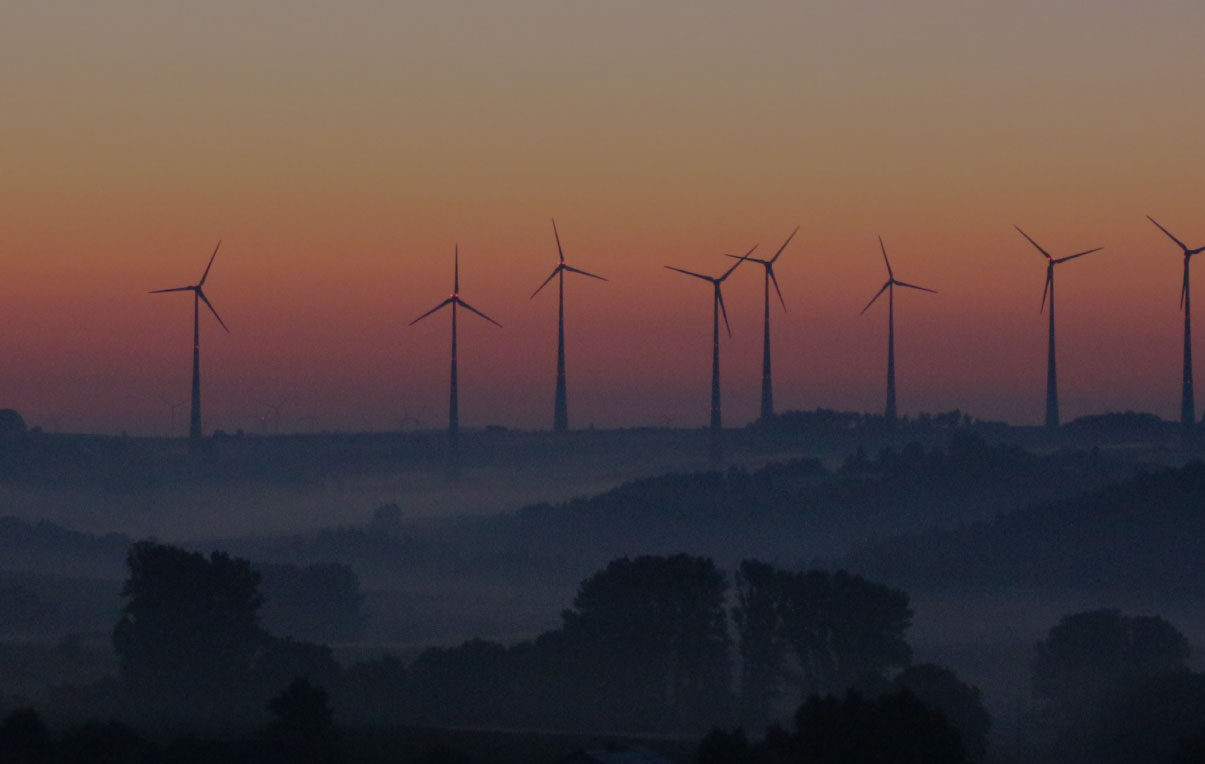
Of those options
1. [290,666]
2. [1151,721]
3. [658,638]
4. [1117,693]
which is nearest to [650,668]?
[658,638]

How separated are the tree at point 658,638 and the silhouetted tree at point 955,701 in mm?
17580

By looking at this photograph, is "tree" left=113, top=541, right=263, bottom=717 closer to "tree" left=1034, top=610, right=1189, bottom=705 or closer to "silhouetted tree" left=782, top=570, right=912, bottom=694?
"silhouetted tree" left=782, top=570, right=912, bottom=694

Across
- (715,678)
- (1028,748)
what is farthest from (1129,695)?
(715,678)

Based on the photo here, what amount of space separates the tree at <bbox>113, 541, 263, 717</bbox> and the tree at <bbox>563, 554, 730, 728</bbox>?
78.2ft

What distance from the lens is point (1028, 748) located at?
389 ft

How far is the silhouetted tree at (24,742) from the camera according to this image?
7956 centimetres

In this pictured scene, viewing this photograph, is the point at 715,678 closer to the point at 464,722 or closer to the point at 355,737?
the point at 464,722

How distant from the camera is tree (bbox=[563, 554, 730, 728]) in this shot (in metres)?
137

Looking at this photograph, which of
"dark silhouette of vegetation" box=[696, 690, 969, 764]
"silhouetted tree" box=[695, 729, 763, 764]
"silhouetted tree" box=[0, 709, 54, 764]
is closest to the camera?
"silhouetted tree" box=[695, 729, 763, 764]

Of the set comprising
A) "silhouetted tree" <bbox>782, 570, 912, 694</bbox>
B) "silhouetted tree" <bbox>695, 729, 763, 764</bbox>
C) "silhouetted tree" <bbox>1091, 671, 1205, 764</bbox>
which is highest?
"silhouetted tree" <bbox>782, 570, 912, 694</bbox>

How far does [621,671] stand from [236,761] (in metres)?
57.7

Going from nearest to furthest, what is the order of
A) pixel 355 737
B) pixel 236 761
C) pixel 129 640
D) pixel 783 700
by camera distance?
pixel 236 761 → pixel 355 737 → pixel 129 640 → pixel 783 700

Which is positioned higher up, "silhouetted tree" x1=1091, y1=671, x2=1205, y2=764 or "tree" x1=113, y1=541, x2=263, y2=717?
"tree" x1=113, y1=541, x2=263, y2=717

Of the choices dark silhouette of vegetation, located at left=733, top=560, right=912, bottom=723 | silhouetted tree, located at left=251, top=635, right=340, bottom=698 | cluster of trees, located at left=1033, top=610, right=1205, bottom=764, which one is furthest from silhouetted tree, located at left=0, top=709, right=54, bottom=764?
dark silhouette of vegetation, located at left=733, top=560, right=912, bottom=723
